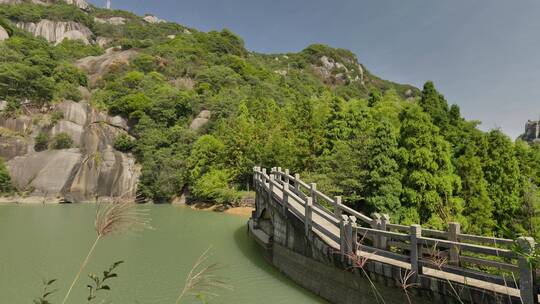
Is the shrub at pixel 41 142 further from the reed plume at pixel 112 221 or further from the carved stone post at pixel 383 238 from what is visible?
the reed plume at pixel 112 221

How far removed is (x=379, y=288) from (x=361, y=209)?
9.25 metres

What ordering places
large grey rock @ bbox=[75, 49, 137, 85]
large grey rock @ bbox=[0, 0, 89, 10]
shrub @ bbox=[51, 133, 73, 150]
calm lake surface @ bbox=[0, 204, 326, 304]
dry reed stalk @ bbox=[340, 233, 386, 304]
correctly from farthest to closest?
large grey rock @ bbox=[0, 0, 89, 10], large grey rock @ bbox=[75, 49, 137, 85], shrub @ bbox=[51, 133, 73, 150], calm lake surface @ bbox=[0, 204, 326, 304], dry reed stalk @ bbox=[340, 233, 386, 304]

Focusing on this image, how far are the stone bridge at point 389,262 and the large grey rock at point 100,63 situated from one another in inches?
2275

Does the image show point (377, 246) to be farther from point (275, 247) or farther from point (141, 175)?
point (141, 175)

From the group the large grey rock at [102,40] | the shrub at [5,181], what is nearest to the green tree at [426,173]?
the shrub at [5,181]

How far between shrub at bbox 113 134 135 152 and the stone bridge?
109 ft

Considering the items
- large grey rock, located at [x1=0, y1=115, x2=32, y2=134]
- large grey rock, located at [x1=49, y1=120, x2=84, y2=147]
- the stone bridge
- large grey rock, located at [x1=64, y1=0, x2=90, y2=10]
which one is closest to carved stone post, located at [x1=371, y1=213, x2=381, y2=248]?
the stone bridge

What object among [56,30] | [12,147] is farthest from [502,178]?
[56,30]

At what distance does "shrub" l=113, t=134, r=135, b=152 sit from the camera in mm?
39500

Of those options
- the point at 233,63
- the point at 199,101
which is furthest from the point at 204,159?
the point at 233,63

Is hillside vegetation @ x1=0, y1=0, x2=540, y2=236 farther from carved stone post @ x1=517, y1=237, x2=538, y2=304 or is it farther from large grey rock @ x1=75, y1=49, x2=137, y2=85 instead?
carved stone post @ x1=517, y1=237, x2=538, y2=304

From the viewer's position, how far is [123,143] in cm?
3947

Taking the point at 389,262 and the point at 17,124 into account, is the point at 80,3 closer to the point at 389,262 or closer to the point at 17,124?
the point at 17,124

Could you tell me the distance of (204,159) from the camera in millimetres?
32812
